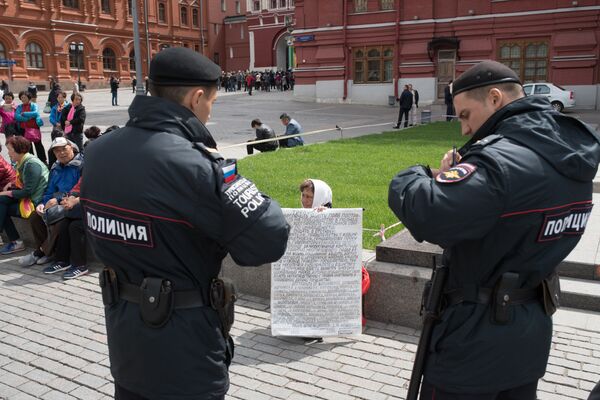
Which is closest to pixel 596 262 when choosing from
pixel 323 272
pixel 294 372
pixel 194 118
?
pixel 323 272

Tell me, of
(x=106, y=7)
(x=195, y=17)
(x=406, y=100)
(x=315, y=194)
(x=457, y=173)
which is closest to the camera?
(x=457, y=173)

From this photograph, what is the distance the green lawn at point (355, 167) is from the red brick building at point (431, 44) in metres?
12.9

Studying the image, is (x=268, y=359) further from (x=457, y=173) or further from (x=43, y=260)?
(x=43, y=260)

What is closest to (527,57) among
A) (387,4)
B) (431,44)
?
(431,44)

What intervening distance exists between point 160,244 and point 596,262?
4576 millimetres

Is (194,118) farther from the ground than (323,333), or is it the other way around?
(194,118)

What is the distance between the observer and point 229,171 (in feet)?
7.39

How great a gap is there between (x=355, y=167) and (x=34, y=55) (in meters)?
45.1

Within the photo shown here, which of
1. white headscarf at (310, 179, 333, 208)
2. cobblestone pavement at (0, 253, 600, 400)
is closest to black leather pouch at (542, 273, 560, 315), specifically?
cobblestone pavement at (0, 253, 600, 400)

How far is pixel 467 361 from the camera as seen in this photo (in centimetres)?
230

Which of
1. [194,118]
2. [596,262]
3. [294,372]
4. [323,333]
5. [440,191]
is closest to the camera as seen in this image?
[440,191]

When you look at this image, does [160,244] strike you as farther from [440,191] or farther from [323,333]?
[323,333]

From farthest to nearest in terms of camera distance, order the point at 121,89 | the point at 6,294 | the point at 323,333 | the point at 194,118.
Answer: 1. the point at 121,89
2. the point at 6,294
3. the point at 323,333
4. the point at 194,118

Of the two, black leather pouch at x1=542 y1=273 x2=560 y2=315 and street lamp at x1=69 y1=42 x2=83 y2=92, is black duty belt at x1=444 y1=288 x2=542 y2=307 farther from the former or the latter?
street lamp at x1=69 y1=42 x2=83 y2=92
